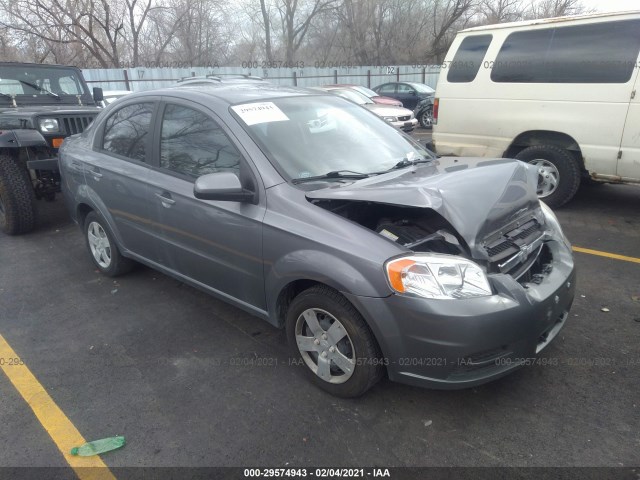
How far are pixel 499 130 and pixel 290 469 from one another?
5.22m

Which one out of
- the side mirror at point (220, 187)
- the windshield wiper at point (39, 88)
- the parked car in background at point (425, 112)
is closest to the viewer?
the side mirror at point (220, 187)

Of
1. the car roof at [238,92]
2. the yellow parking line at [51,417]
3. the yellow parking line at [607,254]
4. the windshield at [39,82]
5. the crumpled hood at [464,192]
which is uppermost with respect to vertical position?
the windshield at [39,82]

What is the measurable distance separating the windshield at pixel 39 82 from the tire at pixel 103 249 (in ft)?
11.1

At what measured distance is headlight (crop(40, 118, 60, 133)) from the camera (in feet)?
18.3

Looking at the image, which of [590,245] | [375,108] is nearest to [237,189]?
[590,245]

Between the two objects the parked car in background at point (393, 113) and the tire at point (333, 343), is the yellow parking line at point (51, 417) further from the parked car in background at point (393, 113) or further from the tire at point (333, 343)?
the parked car in background at point (393, 113)

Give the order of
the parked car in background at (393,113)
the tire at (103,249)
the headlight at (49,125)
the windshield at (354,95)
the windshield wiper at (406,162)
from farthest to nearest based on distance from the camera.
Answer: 1. the windshield at (354,95)
2. the parked car in background at (393,113)
3. the headlight at (49,125)
4. the tire at (103,249)
5. the windshield wiper at (406,162)

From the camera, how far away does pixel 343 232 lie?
245 centimetres

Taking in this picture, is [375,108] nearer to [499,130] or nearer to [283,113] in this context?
[499,130]

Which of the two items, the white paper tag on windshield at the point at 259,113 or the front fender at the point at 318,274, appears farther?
the white paper tag on windshield at the point at 259,113

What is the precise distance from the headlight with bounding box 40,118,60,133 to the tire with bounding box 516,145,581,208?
5.80 meters

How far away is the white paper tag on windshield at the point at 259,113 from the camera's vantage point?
3.05 metres

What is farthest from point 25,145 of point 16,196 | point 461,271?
point 461,271

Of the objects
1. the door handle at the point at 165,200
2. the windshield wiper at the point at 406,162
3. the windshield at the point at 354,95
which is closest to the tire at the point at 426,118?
the windshield at the point at 354,95
